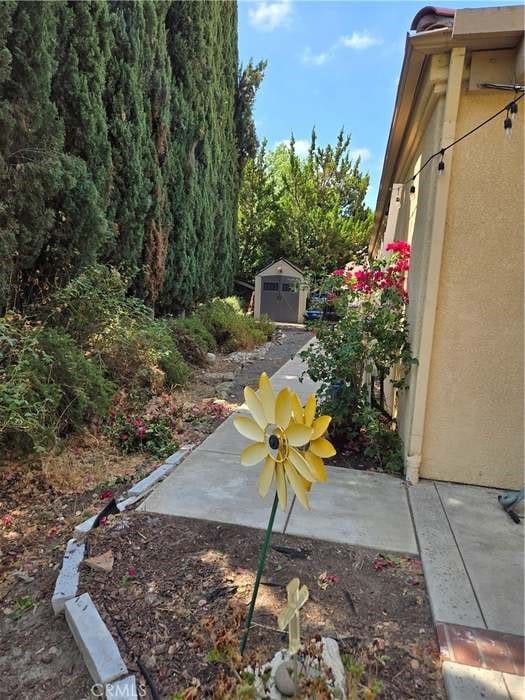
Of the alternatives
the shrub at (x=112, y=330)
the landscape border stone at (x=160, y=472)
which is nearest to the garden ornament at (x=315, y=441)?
the landscape border stone at (x=160, y=472)

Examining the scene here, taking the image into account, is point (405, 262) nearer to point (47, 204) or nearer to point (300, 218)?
point (47, 204)

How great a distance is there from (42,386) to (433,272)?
3.14 metres

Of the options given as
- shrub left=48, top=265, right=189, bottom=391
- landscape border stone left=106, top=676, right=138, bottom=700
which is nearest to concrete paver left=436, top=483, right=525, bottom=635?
landscape border stone left=106, top=676, right=138, bottom=700

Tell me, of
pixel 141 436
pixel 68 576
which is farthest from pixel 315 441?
pixel 141 436

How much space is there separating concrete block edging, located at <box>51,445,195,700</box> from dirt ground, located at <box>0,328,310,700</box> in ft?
0.19

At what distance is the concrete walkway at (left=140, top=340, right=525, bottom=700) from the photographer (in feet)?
5.79

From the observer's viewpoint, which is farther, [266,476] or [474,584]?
[474,584]

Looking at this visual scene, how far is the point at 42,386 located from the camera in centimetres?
354

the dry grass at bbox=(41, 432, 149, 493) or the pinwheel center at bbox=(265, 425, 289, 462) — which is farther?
the dry grass at bbox=(41, 432, 149, 493)

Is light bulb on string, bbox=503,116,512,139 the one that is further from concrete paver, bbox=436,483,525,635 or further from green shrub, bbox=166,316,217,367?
green shrub, bbox=166,316,217,367

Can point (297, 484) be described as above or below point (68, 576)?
above

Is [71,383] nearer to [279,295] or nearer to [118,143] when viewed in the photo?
[118,143]

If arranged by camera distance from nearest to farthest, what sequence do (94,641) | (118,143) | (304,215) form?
1. (94,641)
2. (118,143)
3. (304,215)

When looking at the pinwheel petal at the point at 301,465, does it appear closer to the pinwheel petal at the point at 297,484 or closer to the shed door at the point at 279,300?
the pinwheel petal at the point at 297,484
